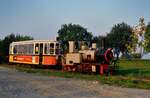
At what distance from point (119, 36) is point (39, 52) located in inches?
3154

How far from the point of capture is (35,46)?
122 feet

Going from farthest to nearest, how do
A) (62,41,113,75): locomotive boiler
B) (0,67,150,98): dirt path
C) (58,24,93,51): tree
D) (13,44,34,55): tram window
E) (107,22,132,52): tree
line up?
(58,24,93,51): tree < (107,22,132,52): tree < (13,44,34,55): tram window < (62,41,113,75): locomotive boiler < (0,67,150,98): dirt path

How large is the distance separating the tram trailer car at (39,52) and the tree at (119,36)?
65841 millimetres

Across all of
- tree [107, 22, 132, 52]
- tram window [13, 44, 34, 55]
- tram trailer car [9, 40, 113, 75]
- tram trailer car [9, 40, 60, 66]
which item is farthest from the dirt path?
tree [107, 22, 132, 52]

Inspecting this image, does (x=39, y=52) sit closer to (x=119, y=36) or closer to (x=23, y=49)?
(x=23, y=49)

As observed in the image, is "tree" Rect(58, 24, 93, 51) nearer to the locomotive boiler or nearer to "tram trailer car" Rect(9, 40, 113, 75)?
"tram trailer car" Rect(9, 40, 113, 75)

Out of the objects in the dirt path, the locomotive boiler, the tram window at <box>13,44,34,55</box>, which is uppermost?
the tram window at <box>13,44,34,55</box>

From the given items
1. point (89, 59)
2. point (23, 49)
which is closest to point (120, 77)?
point (89, 59)

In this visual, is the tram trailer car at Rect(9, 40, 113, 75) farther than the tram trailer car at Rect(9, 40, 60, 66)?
No

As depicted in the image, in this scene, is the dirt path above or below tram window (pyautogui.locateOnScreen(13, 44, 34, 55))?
below

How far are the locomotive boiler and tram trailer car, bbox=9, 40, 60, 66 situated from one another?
9.85ft

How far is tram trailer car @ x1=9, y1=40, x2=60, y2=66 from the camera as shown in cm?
3519

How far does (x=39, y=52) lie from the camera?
36.7 m

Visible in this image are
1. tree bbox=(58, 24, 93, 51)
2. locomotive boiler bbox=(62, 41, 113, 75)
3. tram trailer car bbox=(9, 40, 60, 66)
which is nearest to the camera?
locomotive boiler bbox=(62, 41, 113, 75)
